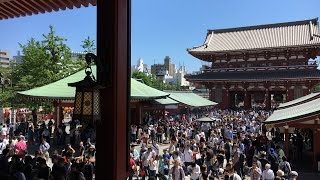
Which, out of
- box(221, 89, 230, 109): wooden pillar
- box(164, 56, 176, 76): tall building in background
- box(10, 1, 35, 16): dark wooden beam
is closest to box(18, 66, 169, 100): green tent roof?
box(10, 1, 35, 16): dark wooden beam

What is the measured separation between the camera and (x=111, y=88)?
3.82 metres

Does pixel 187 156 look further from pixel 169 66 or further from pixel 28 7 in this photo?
pixel 169 66

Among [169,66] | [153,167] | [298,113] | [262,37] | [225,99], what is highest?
[169,66]

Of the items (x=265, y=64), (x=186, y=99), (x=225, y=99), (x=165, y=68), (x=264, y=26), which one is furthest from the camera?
(x=165, y=68)

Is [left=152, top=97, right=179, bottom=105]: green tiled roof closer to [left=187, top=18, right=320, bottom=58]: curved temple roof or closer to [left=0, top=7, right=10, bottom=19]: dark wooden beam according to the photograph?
[left=0, top=7, right=10, bottom=19]: dark wooden beam

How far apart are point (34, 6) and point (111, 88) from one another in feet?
7.46

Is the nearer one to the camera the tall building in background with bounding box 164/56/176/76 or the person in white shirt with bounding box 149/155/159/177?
the person in white shirt with bounding box 149/155/159/177

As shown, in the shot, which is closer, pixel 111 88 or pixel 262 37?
pixel 111 88

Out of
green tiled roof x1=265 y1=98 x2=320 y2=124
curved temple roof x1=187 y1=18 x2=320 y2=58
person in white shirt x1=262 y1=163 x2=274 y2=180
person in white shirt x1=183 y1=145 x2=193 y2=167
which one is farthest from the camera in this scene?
curved temple roof x1=187 y1=18 x2=320 y2=58

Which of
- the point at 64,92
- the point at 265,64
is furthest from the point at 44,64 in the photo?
the point at 265,64

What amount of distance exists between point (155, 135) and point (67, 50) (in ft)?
43.2

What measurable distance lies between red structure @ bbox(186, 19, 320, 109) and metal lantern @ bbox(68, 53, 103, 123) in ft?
127

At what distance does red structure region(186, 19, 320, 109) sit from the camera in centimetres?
4053

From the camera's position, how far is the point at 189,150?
475 inches
